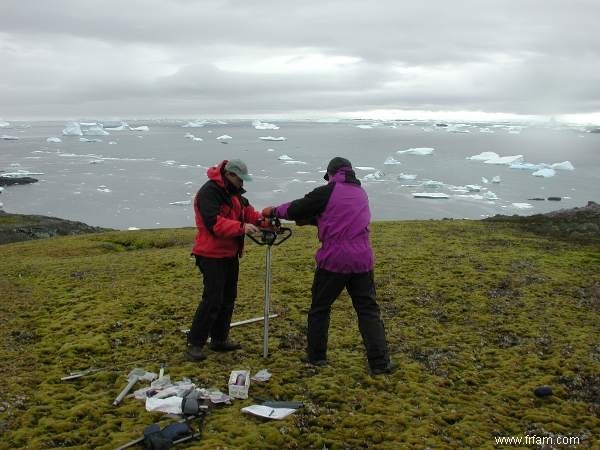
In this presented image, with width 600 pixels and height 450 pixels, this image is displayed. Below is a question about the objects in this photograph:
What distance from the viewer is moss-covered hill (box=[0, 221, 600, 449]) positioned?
6.41 metres

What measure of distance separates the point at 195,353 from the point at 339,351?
2.41m

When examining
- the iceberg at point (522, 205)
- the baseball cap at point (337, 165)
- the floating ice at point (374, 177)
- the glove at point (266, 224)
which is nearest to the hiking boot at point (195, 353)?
the glove at point (266, 224)

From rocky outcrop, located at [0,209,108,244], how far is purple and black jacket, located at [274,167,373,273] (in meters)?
30.9

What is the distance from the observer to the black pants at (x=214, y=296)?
7.89 m

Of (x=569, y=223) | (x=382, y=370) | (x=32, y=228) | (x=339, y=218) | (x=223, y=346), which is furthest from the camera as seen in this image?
(x=32, y=228)

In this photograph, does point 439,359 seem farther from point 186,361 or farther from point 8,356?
point 8,356

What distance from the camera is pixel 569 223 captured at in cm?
2347

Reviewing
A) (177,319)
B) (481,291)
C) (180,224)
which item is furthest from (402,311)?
(180,224)

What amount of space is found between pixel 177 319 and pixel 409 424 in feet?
18.7

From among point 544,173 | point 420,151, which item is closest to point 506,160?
point 420,151

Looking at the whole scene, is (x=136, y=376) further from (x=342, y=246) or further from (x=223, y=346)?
(x=342, y=246)

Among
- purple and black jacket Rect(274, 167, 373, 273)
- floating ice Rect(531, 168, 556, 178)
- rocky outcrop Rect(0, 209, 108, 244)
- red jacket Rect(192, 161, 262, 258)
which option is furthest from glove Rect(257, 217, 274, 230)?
floating ice Rect(531, 168, 556, 178)

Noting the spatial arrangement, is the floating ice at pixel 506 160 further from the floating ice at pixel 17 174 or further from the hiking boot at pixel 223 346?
the hiking boot at pixel 223 346

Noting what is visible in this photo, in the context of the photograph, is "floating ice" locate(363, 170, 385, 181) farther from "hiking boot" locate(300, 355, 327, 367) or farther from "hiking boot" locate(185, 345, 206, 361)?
"hiking boot" locate(185, 345, 206, 361)
